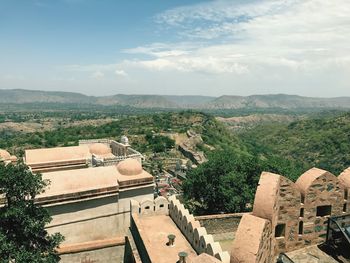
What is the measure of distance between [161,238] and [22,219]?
7483mm

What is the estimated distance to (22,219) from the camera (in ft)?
51.9

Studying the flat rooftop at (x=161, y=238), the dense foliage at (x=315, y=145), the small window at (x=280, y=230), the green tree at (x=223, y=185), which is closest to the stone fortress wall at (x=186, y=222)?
the flat rooftop at (x=161, y=238)

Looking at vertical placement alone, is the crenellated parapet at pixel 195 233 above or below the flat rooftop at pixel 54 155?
below

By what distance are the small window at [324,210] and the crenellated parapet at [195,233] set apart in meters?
3.58

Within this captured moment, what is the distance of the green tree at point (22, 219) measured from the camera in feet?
50.0

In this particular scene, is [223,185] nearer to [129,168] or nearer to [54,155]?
[129,168]

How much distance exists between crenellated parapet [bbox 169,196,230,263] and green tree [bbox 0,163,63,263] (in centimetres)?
725

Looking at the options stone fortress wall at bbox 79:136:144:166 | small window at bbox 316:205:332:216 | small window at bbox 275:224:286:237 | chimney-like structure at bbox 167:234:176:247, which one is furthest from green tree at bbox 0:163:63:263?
small window at bbox 316:205:332:216

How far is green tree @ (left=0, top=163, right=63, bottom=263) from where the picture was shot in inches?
600

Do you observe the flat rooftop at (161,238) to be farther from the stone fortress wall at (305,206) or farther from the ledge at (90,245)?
the stone fortress wall at (305,206)

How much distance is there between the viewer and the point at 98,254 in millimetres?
19719

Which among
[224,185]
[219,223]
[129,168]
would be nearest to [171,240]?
[129,168]

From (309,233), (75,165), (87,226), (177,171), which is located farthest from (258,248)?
(177,171)

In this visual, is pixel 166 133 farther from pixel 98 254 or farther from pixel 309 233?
pixel 309 233
